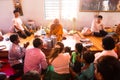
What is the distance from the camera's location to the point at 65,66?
2.87 m

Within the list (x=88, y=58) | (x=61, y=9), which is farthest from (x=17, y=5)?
(x=88, y=58)

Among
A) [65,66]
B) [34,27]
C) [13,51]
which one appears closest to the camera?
[65,66]

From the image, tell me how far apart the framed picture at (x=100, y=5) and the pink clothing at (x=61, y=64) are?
3724 mm

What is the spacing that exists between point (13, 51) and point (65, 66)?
1.22 m

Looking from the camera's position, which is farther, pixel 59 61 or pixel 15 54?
pixel 15 54

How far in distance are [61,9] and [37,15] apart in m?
0.89

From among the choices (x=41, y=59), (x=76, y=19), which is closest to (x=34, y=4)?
(x=76, y=19)

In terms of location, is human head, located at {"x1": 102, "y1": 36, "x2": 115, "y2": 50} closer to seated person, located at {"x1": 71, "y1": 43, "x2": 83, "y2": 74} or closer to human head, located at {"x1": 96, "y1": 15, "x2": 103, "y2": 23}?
seated person, located at {"x1": 71, "y1": 43, "x2": 83, "y2": 74}

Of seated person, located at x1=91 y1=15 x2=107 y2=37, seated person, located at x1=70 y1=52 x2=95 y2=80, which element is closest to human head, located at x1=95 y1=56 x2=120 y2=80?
seated person, located at x1=70 y1=52 x2=95 y2=80

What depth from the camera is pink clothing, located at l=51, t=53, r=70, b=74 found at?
2.84 m

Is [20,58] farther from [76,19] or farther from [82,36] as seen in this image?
[76,19]

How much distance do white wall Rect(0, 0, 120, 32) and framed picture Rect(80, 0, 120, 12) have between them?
0.16 m

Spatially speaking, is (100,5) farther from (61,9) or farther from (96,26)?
(61,9)

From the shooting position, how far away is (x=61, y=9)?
6.30 m
